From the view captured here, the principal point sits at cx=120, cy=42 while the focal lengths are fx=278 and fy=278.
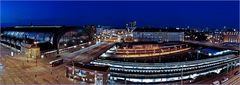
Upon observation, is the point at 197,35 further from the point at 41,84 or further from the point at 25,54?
the point at 41,84

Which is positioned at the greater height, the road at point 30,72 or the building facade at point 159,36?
the building facade at point 159,36

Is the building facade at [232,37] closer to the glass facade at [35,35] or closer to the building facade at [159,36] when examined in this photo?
the building facade at [159,36]

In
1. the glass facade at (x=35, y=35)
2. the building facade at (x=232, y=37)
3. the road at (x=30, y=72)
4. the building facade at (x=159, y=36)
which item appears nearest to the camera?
the road at (x=30, y=72)

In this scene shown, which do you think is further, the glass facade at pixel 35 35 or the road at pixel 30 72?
the glass facade at pixel 35 35

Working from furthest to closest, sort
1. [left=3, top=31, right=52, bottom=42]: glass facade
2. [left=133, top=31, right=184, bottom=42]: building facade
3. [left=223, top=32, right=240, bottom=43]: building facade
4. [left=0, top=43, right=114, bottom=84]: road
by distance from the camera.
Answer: [left=133, top=31, right=184, bottom=42]: building facade, [left=223, top=32, right=240, bottom=43]: building facade, [left=3, top=31, right=52, bottom=42]: glass facade, [left=0, top=43, right=114, bottom=84]: road

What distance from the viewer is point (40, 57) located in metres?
15.7

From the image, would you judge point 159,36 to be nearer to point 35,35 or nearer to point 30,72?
point 35,35

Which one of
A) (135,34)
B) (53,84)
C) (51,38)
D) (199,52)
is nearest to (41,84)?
(53,84)

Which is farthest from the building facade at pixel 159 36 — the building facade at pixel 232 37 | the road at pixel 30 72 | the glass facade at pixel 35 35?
the road at pixel 30 72

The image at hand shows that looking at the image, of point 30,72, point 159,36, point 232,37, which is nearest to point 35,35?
point 30,72

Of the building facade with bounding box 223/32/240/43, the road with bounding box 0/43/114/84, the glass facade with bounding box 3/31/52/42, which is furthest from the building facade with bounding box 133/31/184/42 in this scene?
the road with bounding box 0/43/114/84

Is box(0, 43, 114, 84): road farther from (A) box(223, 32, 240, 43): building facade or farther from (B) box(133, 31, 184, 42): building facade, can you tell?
(A) box(223, 32, 240, 43): building facade

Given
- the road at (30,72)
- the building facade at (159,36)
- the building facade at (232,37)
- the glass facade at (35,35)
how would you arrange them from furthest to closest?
the building facade at (159,36), the building facade at (232,37), the glass facade at (35,35), the road at (30,72)

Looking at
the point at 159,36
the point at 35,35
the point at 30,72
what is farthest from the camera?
the point at 159,36
